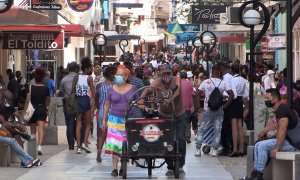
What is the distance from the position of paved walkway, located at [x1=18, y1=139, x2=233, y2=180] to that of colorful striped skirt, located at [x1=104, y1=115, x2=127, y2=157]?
413 millimetres

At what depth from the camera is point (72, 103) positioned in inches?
749

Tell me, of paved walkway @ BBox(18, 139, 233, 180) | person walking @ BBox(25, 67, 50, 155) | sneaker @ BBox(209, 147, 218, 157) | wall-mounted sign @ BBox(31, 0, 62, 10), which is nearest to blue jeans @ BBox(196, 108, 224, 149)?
sneaker @ BBox(209, 147, 218, 157)

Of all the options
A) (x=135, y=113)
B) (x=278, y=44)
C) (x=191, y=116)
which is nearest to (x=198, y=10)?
(x=278, y=44)

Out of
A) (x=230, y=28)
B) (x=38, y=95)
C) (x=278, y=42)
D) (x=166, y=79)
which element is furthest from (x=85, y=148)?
(x=230, y=28)

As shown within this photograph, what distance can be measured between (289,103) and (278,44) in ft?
52.6

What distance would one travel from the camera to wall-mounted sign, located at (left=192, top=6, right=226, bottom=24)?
144ft

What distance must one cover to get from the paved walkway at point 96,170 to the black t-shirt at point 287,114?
6.93ft

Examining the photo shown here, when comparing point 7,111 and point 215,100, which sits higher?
point 215,100

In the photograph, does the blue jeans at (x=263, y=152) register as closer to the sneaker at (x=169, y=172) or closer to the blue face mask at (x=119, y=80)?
the sneaker at (x=169, y=172)

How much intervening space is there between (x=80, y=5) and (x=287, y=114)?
95.7ft

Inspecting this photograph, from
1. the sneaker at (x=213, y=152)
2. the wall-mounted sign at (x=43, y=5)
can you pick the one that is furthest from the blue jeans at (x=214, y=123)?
the wall-mounted sign at (x=43, y=5)

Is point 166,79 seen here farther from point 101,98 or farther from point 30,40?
point 30,40

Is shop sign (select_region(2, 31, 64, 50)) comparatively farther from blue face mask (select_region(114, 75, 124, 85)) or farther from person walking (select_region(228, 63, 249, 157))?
blue face mask (select_region(114, 75, 124, 85))

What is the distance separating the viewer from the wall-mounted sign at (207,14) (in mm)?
43875
